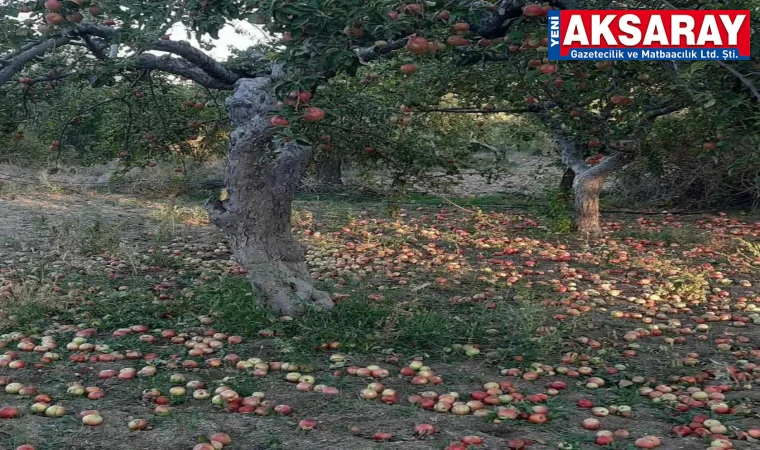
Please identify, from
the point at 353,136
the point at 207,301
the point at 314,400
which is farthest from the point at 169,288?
the point at 314,400

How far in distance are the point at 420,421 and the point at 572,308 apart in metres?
2.38

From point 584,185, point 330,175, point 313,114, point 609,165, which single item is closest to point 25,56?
point 313,114

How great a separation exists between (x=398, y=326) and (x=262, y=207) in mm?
1160

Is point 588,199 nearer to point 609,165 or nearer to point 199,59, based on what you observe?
point 609,165

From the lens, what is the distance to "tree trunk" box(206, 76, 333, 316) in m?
4.58

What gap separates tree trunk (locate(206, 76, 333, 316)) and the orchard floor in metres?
0.18

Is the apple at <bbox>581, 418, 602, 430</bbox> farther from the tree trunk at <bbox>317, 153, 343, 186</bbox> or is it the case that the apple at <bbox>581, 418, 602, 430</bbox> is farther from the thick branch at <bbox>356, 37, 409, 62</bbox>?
the tree trunk at <bbox>317, 153, 343, 186</bbox>

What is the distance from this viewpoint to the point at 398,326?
4645mm

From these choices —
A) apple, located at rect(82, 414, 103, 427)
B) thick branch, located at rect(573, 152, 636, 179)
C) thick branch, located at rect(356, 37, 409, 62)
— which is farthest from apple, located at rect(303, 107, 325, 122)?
thick branch, located at rect(573, 152, 636, 179)

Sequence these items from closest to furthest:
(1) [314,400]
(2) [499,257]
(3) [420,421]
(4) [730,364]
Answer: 1. (3) [420,421]
2. (1) [314,400]
3. (4) [730,364]
4. (2) [499,257]

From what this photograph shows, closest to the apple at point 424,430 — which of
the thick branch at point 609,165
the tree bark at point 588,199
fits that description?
the thick branch at point 609,165

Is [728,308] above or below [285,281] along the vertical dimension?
below

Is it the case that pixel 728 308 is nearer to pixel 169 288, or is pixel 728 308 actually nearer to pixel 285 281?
pixel 285 281

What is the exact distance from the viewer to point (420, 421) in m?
3.29
